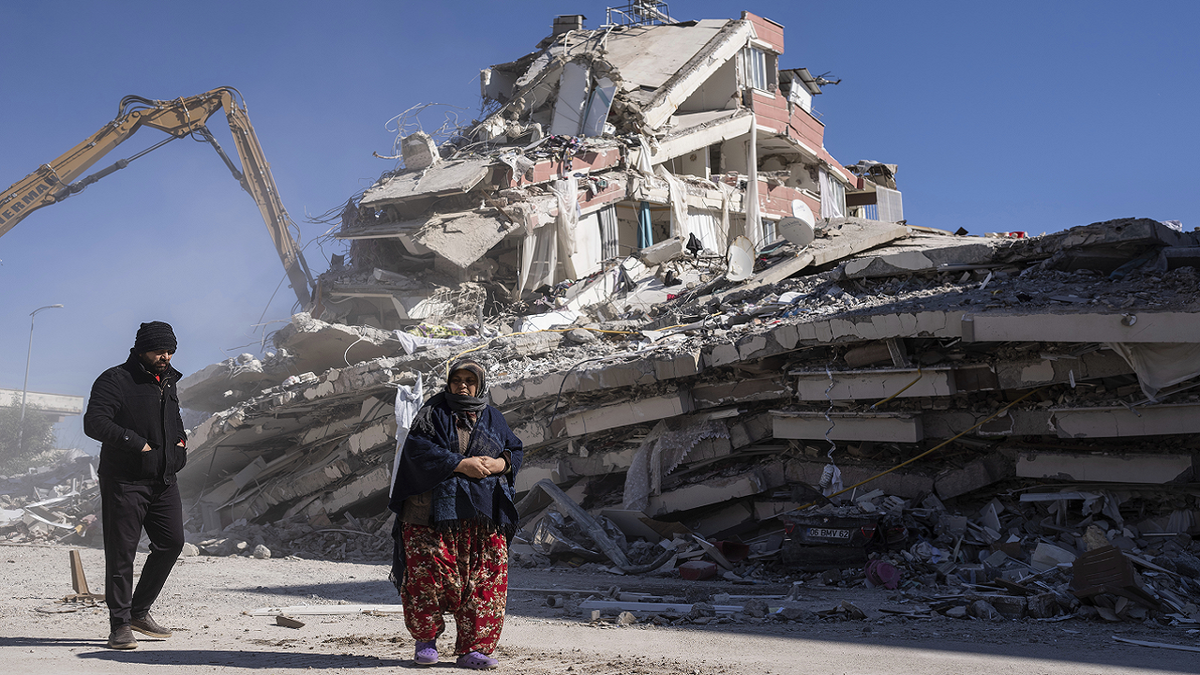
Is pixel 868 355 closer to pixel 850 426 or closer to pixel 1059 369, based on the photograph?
pixel 850 426

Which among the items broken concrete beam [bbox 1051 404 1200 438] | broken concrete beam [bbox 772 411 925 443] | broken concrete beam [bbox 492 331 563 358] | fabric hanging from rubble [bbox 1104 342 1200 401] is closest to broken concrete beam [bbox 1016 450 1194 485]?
broken concrete beam [bbox 1051 404 1200 438]

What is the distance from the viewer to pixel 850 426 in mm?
7820

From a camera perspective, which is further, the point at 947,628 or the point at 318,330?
the point at 318,330

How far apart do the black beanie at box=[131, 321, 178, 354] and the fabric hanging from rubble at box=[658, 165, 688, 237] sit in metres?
13.6

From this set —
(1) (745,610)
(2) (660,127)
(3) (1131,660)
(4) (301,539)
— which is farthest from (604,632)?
(2) (660,127)

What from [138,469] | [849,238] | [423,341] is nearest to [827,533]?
[138,469]

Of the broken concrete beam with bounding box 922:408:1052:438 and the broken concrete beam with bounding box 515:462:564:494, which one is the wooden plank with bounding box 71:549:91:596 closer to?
the broken concrete beam with bounding box 515:462:564:494

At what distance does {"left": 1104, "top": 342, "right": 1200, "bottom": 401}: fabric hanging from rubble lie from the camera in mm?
6109

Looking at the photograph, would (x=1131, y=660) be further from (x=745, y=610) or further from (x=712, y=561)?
(x=712, y=561)

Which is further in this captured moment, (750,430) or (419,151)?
(419,151)

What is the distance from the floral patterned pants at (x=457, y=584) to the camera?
3814 millimetres

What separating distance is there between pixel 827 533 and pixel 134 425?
478cm

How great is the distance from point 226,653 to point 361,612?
1402 mm

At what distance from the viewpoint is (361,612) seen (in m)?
5.36
